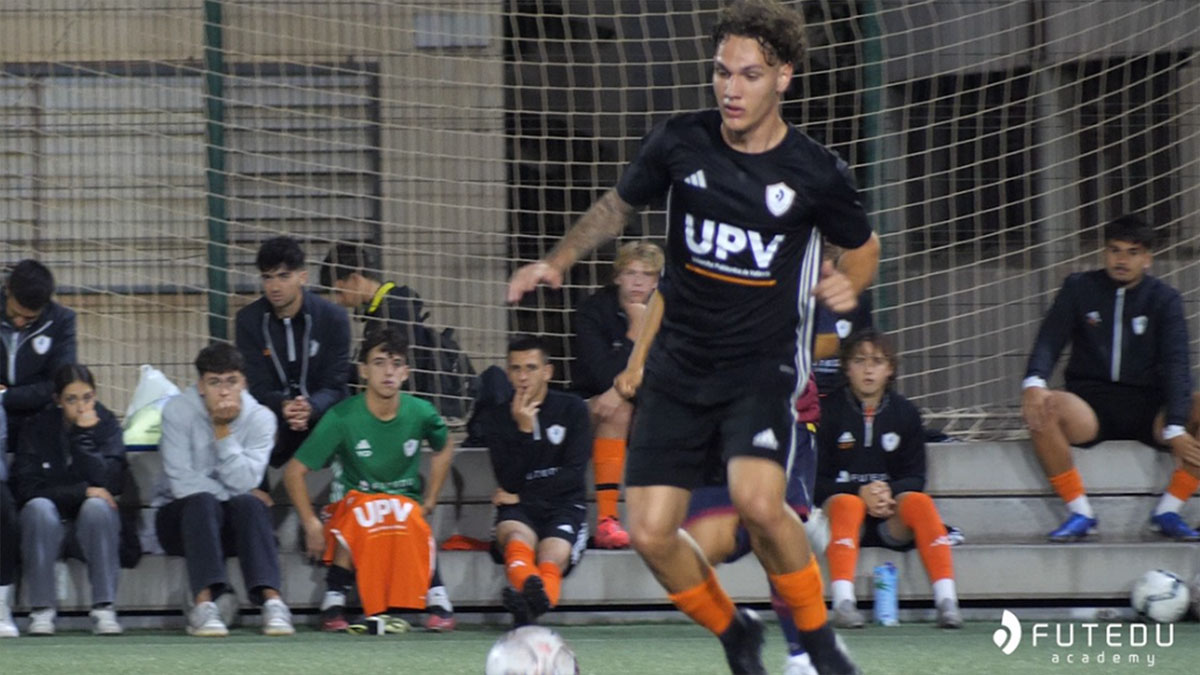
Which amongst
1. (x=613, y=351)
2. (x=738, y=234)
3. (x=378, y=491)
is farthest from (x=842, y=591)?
(x=738, y=234)

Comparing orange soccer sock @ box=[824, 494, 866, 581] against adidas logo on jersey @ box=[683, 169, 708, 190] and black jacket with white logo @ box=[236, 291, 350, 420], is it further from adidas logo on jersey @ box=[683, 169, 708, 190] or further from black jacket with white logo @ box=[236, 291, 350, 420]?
adidas logo on jersey @ box=[683, 169, 708, 190]

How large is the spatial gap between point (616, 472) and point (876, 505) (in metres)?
1.05

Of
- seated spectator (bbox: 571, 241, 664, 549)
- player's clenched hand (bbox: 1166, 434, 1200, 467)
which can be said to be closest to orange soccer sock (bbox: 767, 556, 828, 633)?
seated spectator (bbox: 571, 241, 664, 549)

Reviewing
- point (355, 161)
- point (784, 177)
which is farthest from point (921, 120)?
point (784, 177)

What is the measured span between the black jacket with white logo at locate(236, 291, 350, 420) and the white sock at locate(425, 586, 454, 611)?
0.88 m

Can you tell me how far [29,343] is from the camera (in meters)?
7.17

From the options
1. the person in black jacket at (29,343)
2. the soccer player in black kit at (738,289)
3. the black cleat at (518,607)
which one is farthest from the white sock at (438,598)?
the soccer player in black kit at (738,289)

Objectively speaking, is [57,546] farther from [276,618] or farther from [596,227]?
[596,227]

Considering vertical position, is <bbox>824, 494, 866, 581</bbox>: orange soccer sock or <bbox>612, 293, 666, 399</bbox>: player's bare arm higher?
<bbox>612, 293, 666, 399</bbox>: player's bare arm

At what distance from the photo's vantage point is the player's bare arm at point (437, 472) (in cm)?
721

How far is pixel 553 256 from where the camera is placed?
15.0ft

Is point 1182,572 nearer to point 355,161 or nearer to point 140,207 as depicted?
point 355,161

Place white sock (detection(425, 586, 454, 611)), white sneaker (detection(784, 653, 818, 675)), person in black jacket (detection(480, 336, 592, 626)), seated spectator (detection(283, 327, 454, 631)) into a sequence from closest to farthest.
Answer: white sneaker (detection(784, 653, 818, 675)) → seated spectator (detection(283, 327, 454, 631)) → white sock (detection(425, 586, 454, 611)) → person in black jacket (detection(480, 336, 592, 626))

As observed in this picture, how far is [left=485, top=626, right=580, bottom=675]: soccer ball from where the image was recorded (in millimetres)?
4312
